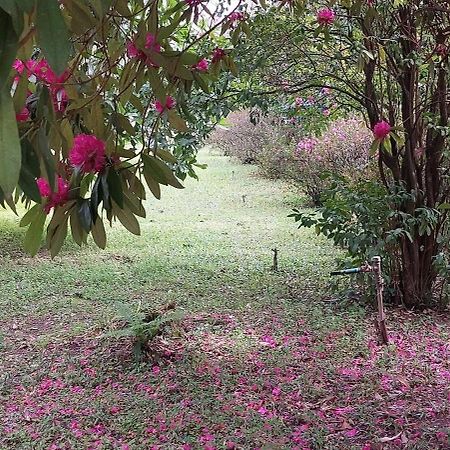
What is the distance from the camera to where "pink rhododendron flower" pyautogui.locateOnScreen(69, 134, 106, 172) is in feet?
3.05

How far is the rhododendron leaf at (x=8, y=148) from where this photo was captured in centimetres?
54

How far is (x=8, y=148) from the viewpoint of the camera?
551 mm

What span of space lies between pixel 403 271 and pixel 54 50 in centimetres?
331

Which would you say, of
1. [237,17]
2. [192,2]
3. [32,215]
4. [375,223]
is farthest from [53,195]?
[375,223]

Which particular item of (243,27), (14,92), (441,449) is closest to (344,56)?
(243,27)

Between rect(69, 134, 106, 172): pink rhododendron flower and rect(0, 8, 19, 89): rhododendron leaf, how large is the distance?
1.22 ft

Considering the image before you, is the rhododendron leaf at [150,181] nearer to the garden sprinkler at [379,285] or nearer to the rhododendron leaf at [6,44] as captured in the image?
the rhododendron leaf at [6,44]

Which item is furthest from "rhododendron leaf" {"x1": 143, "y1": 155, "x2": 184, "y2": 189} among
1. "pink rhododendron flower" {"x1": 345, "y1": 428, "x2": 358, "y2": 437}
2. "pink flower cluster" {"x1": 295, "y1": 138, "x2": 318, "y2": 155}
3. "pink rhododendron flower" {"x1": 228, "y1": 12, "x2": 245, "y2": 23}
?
"pink flower cluster" {"x1": 295, "y1": 138, "x2": 318, "y2": 155}

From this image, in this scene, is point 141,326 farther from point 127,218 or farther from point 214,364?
point 127,218

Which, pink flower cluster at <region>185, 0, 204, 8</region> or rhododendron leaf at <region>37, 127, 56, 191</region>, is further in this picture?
pink flower cluster at <region>185, 0, 204, 8</region>

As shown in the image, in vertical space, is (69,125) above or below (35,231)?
above

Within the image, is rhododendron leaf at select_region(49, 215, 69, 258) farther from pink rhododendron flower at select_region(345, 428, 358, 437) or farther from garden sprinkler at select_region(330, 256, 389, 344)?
garden sprinkler at select_region(330, 256, 389, 344)

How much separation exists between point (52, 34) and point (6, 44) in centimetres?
5

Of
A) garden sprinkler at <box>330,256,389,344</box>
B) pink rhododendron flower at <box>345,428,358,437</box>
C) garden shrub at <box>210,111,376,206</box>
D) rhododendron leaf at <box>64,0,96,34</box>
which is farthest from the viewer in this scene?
garden shrub at <box>210,111,376,206</box>
